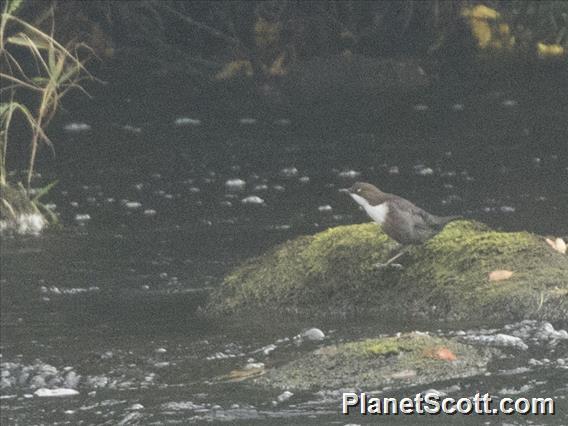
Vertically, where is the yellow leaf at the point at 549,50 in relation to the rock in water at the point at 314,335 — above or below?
above

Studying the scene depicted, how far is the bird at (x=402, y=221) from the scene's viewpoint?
761cm

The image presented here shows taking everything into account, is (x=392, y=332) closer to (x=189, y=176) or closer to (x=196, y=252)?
(x=196, y=252)

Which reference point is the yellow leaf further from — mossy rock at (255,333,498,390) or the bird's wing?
mossy rock at (255,333,498,390)

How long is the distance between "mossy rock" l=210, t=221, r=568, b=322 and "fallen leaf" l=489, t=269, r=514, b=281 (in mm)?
23

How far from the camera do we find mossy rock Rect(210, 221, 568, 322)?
7.39 metres

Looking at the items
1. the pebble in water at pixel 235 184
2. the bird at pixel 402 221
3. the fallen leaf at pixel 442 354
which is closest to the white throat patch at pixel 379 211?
the bird at pixel 402 221

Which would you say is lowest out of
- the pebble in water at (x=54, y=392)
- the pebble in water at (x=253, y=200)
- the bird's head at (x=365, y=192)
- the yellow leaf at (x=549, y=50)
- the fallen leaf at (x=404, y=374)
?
the pebble in water at (x=54, y=392)

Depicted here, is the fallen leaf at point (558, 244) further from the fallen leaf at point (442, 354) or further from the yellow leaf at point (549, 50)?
the yellow leaf at point (549, 50)

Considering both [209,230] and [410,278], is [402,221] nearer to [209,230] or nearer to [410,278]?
[410,278]

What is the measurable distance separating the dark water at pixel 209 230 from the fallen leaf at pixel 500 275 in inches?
16.2

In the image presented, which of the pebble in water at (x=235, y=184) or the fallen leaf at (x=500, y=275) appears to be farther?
the pebble in water at (x=235, y=184)

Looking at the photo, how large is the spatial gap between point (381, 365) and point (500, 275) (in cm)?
132

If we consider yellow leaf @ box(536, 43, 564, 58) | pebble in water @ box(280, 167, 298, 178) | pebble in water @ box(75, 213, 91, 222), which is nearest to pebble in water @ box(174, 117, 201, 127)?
pebble in water @ box(280, 167, 298, 178)

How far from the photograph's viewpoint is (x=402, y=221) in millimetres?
7594
